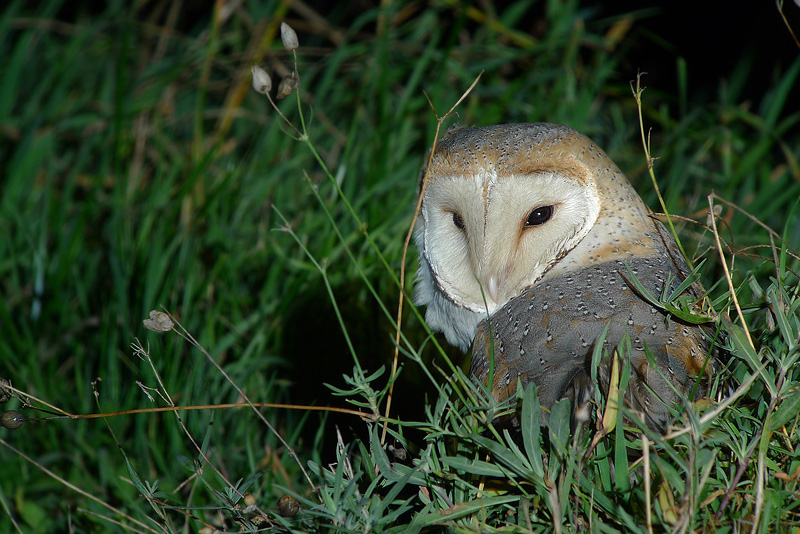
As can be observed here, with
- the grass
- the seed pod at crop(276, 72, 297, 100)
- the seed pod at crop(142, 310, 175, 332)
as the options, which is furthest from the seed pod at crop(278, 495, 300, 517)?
the seed pod at crop(276, 72, 297, 100)

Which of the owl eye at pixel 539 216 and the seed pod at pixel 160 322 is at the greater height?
the owl eye at pixel 539 216

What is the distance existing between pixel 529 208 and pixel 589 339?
381mm

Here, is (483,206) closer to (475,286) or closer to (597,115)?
(475,286)

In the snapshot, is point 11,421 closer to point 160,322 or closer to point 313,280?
point 160,322

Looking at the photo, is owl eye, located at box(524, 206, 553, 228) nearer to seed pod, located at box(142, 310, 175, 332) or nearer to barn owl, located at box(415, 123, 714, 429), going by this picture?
barn owl, located at box(415, 123, 714, 429)

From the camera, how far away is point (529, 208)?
1.77m

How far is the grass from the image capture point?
1.42m

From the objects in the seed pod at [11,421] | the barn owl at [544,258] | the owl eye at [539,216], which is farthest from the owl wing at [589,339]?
the seed pod at [11,421]

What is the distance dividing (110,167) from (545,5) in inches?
113

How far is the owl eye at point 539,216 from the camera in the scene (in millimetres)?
1790

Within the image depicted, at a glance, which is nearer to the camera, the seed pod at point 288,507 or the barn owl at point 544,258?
the seed pod at point 288,507

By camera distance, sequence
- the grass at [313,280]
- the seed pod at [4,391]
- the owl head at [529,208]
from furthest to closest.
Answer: the owl head at [529,208], the seed pod at [4,391], the grass at [313,280]

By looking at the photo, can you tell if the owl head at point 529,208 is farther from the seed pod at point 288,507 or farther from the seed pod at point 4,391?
the seed pod at point 4,391

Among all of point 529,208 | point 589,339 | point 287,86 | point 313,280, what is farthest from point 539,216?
point 313,280
